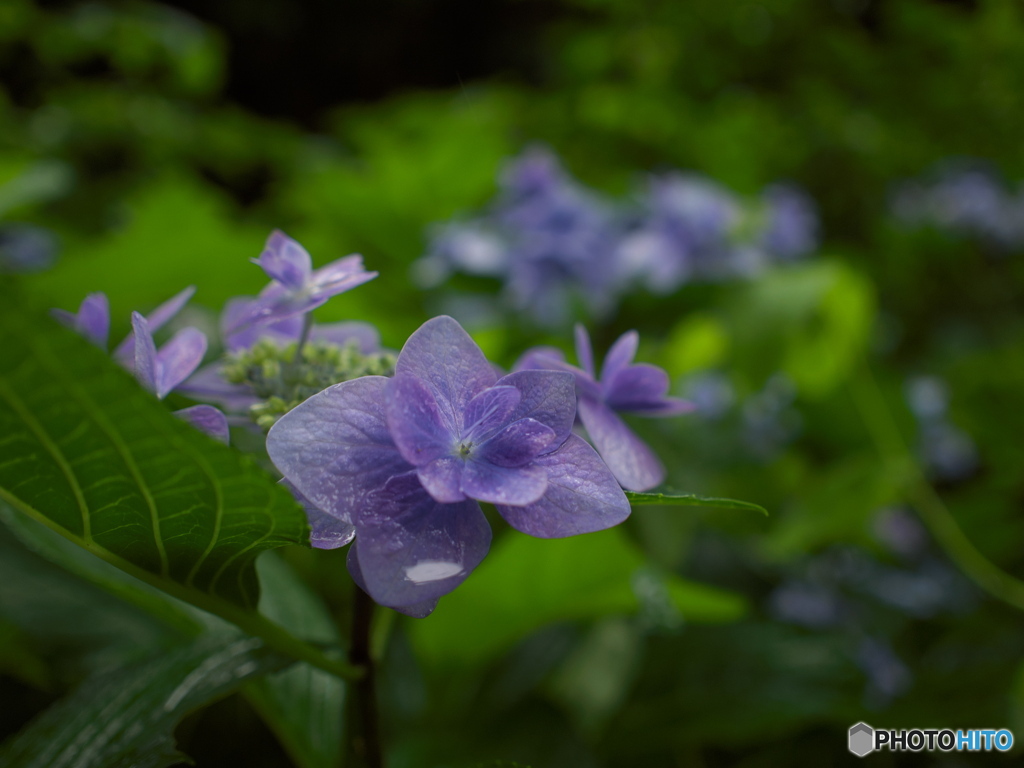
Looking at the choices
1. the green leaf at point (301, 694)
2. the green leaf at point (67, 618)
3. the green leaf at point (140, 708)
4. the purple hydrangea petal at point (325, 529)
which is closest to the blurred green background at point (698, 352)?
the green leaf at point (67, 618)

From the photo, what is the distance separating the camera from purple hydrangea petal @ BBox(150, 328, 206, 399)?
0.36 meters

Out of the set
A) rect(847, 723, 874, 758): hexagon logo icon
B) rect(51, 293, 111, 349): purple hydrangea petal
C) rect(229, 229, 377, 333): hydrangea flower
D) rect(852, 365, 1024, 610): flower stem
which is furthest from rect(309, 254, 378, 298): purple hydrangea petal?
rect(852, 365, 1024, 610): flower stem

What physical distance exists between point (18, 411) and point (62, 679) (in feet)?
1.71

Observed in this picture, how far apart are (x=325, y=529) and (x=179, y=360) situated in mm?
121

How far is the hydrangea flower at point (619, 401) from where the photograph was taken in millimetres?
369

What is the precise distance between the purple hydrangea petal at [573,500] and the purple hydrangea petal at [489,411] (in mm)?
25

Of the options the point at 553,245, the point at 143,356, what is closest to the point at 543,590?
the point at 143,356

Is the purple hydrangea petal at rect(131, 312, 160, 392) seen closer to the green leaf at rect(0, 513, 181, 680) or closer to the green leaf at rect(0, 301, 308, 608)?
the green leaf at rect(0, 301, 308, 608)

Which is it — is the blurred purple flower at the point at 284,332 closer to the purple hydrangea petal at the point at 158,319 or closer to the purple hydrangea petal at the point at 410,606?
the purple hydrangea petal at the point at 158,319

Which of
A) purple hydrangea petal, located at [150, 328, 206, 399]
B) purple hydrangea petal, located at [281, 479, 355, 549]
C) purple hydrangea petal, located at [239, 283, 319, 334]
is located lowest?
purple hydrangea petal, located at [281, 479, 355, 549]

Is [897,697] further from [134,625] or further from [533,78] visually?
[533,78]

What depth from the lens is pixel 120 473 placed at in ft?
0.99

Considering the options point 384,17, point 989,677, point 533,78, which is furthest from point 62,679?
point 384,17

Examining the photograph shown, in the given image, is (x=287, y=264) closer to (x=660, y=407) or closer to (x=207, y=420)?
(x=207, y=420)
